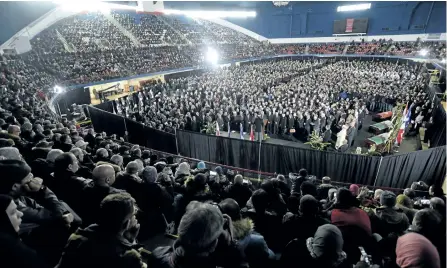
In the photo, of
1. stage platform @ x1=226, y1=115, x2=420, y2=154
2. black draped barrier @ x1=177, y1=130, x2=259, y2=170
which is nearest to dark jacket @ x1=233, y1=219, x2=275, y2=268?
black draped barrier @ x1=177, y1=130, x2=259, y2=170

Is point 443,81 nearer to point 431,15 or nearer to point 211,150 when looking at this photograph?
point 211,150

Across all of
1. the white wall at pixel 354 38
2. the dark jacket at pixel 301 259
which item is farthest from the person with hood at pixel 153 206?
the white wall at pixel 354 38

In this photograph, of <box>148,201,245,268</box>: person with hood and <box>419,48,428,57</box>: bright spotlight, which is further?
<box>419,48,428,57</box>: bright spotlight

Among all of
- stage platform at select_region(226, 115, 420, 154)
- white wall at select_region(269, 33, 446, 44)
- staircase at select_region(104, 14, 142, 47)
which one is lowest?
stage platform at select_region(226, 115, 420, 154)

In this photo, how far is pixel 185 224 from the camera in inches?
66.3

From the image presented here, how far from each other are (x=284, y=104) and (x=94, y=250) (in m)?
15.7

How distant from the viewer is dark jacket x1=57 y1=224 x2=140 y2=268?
1759 mm

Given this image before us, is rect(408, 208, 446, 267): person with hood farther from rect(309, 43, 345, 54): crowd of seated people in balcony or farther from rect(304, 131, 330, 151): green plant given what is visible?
rect(309, 43, 345, 54): crowd of seated people in balcony

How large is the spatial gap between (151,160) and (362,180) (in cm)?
676

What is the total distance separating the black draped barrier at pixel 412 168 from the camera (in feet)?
25.9

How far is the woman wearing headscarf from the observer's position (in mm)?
1517

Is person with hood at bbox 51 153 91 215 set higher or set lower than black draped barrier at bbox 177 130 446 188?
higher

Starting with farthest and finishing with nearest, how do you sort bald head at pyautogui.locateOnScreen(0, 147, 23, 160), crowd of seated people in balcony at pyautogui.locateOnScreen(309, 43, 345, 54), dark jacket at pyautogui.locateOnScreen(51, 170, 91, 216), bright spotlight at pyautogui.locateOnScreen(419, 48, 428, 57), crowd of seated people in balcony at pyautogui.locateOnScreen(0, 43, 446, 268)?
crowd of seated people in balcony at pyautogui.locateOnScreen(309, 43, 345, 54)
bright spotlight at pyautogui.locateOnScreen(419, 48, 428, 57)
bald head at pyautogui.locateOnScreen(0, 147, 23, 160)
dark jacket at pyautogui.locateOnScreen(51, 170, 91, 216)
crowd of seated people in balcony at pyautogui.locateOnScreen(0, 43, 446, 268)

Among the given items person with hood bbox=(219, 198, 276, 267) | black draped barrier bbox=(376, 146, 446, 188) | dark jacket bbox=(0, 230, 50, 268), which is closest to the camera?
dark jacket bbox=(0, 230, 50, 268)
